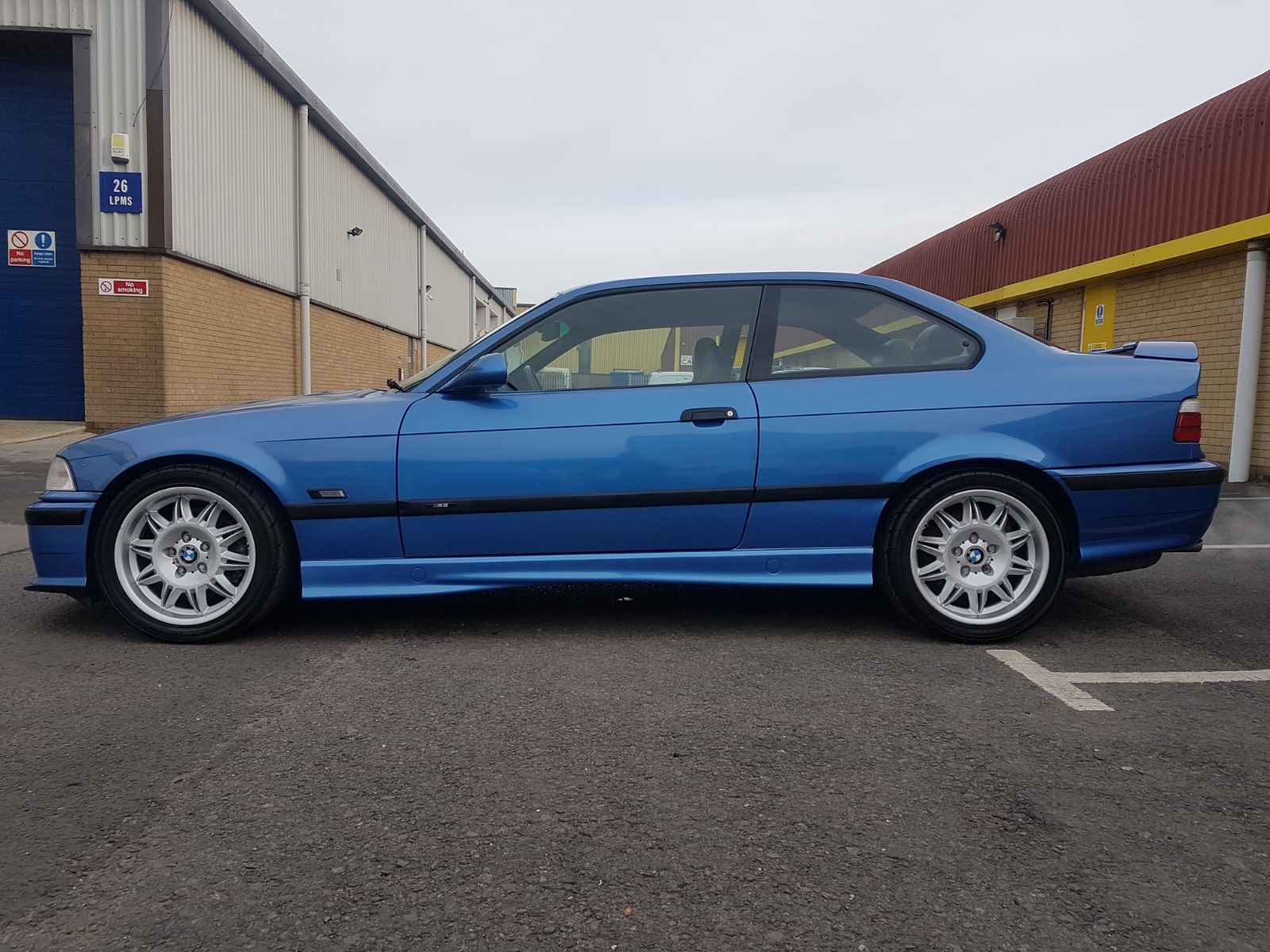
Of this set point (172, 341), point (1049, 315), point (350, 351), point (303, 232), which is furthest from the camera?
point (350, 351)

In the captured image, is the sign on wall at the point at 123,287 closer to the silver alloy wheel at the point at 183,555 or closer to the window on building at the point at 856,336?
the silver alloy wheel at the point at 183,555

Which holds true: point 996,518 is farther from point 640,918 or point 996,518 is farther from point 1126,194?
point 1126,194

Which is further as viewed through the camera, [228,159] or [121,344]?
[228,159]

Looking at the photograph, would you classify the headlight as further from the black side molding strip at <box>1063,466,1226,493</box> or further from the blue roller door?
the blue roller door

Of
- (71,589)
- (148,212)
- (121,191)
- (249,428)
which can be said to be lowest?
(71,589)

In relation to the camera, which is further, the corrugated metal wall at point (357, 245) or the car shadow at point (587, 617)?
the corrugated metal wall at point (357, 245)

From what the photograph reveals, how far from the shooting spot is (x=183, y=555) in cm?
359

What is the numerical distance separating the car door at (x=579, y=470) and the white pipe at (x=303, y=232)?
1379 centimetres

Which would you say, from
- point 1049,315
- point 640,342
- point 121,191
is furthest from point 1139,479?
point 1049,315

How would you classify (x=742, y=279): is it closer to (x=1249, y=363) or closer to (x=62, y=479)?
(x=62, y=479)

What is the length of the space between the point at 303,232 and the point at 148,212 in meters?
5.01

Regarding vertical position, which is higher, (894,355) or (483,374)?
(894,355)

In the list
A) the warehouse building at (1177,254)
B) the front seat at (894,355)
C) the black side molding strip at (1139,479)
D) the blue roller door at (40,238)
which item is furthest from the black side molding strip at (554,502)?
the blue roller door at (40,238)

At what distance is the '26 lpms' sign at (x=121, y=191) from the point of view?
11484mm
